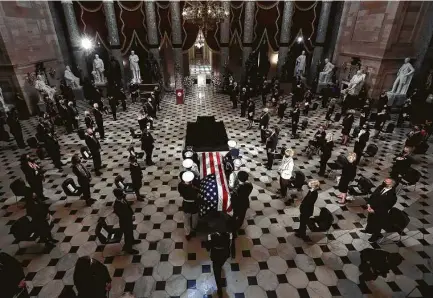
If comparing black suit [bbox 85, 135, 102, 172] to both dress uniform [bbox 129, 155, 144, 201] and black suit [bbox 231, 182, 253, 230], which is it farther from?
black suit [bbox 231, 182, 253, 230]

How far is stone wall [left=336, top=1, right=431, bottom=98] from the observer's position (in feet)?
43.6

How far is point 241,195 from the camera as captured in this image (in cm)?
541

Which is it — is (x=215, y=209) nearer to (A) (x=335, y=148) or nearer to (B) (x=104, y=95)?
(A) (x=335, y=148)

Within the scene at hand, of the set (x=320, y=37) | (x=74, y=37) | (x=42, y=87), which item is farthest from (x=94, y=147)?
(x=320, y=37)

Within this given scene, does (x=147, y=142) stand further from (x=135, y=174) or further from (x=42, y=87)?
(x=42, y=87)

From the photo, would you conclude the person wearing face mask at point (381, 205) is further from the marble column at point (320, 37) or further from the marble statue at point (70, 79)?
the marble statue at point (70, 79)

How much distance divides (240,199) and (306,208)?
5.12 feet

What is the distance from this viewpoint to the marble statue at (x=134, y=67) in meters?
17.6

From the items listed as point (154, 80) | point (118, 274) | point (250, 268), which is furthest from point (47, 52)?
point (250, 268)

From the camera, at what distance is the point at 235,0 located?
17375mm

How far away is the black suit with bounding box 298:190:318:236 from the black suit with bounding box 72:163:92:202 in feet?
19.2

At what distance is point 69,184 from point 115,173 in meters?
2.00

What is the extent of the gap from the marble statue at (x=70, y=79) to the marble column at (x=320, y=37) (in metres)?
17.6

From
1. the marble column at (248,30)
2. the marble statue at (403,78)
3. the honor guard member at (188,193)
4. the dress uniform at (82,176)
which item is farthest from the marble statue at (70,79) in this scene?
the marble statue at (403,78)
